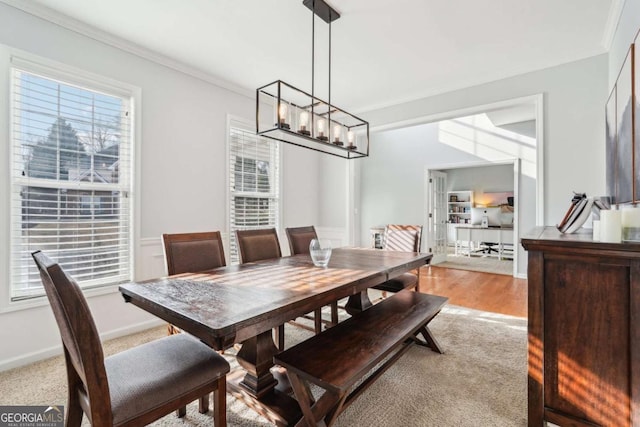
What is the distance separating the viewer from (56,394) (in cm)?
184

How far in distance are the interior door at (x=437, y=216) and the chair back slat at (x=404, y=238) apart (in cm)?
310

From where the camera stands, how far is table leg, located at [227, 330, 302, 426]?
1.55 meters

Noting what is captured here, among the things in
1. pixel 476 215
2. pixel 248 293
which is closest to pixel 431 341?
pixel 248 293

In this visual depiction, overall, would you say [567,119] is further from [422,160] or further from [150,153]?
[150,153]

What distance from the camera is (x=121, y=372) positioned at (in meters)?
1.21

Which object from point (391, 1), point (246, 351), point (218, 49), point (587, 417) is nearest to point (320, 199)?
point (218, 49)

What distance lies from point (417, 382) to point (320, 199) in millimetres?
3434

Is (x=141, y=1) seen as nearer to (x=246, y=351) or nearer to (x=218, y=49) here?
(x=218, y=49)

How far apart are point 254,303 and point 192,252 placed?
109cm

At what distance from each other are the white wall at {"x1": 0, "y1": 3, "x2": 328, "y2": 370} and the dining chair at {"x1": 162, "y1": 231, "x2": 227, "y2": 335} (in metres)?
0.99

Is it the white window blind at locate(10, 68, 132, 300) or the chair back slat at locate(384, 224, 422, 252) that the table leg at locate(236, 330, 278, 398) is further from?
the chair back slat at locate(384, 224, 422, 252)

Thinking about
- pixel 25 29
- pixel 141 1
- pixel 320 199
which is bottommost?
pixel 320 199

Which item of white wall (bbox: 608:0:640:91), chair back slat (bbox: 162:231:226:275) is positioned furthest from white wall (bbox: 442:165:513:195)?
chair back slat (bbox: 162:231:226:275)

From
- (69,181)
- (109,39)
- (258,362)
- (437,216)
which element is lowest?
(258,362)
